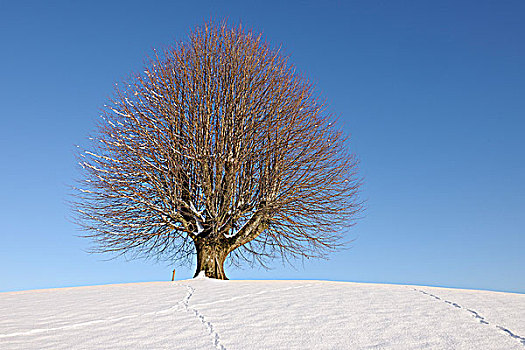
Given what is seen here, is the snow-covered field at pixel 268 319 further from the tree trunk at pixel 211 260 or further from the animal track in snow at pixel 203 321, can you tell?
the tree trunk at pixel 211 260

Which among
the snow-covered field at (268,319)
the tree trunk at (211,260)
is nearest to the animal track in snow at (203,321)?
the snow-covered field at (268,319)

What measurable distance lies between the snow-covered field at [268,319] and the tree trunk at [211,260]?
315 cm

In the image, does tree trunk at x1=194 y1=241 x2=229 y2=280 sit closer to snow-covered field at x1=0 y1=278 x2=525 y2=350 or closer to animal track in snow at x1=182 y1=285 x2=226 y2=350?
snow-covered field at x1=0 y1=278 x2=525 y2=350

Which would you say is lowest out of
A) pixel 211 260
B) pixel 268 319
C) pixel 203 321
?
pixel 203 321

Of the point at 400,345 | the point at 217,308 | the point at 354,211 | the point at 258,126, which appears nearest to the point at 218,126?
the point at 258,126

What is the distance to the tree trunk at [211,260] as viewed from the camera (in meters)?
14.7

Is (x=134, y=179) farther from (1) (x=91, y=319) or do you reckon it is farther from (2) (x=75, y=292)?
(1) (x=91, y=319)

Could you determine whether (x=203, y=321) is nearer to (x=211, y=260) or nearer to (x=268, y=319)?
(x=268, y=319)

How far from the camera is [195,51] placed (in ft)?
52.5

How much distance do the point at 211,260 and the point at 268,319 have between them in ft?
23.4

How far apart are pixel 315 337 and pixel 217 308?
8.67ft

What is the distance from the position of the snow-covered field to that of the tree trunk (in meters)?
3.15

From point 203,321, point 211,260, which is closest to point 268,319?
point 203,321

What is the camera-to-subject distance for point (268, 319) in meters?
7.94
